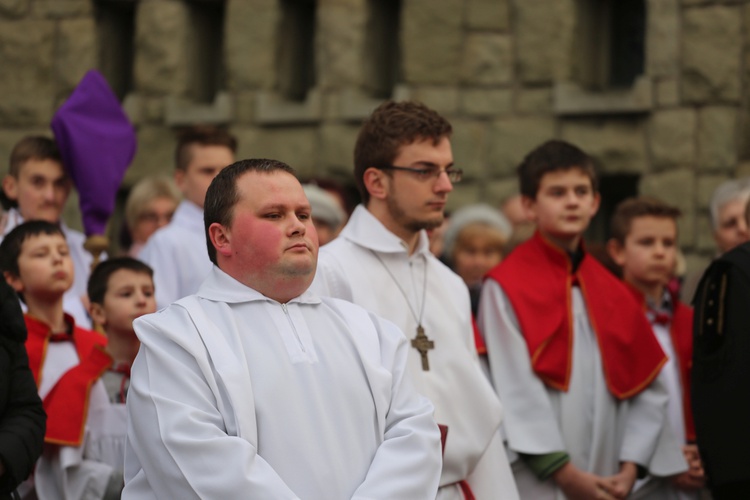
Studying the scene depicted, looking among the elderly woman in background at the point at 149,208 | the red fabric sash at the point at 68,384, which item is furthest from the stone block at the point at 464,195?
the red fabric sash at the point at 68,384

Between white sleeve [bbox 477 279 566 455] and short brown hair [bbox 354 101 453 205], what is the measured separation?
855 mm

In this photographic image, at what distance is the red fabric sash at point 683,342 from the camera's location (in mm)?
5961

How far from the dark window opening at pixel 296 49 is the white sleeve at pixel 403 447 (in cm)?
652

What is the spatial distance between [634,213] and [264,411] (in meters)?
3.04

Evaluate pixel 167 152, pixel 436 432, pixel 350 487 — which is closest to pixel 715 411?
pixel 436 432

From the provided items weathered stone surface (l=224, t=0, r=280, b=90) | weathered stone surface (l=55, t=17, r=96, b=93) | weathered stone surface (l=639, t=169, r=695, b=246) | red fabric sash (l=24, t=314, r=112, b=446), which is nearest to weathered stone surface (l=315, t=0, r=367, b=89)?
weathered stone surface (l=224, t=0, r=280, b=90)

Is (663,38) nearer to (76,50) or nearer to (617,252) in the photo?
(617,252)

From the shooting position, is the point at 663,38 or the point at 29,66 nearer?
the point at 663,38

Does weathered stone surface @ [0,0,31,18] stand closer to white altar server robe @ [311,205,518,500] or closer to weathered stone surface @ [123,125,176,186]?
weathered stone surface @ [123,125,176,186]

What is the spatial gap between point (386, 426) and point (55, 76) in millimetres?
7574

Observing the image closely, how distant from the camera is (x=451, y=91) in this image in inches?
378

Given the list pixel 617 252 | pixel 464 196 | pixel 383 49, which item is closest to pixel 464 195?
pixel 464 196

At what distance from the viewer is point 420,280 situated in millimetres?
5066

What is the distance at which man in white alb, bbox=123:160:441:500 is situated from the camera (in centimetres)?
360
